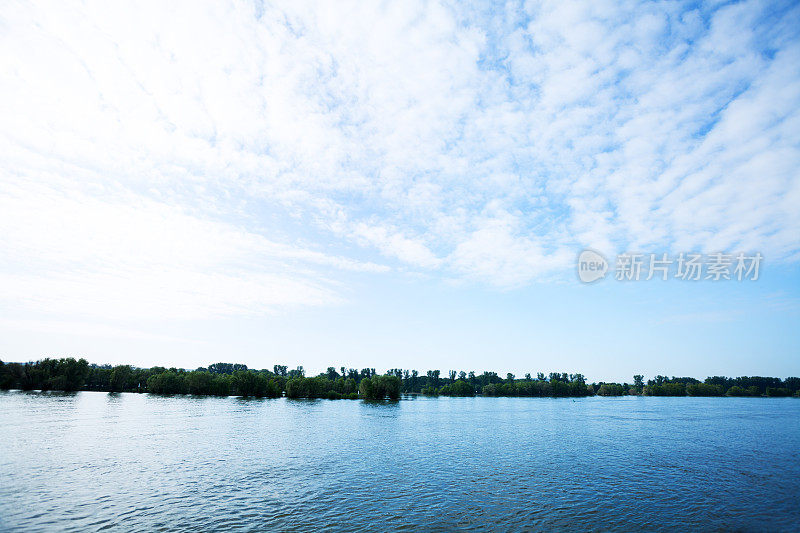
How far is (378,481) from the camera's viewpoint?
4912cm

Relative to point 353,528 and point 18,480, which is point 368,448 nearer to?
point 353,528

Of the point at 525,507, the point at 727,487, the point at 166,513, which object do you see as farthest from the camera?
the point at 727,487

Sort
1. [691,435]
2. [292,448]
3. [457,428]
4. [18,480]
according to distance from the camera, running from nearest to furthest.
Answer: [18,480], [292,448], [691,435], [457,428]

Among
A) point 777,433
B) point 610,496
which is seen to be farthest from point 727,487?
point 777,433

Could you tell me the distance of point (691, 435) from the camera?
9762 centimetres

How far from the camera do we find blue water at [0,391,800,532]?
3538 centimetres

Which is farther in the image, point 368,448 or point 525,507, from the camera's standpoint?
Result: point 368,448

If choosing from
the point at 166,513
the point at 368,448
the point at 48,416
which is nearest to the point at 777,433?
the point at 368,448

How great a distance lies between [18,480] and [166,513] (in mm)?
21968

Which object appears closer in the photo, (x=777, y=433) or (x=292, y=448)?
(x=292, y=448)

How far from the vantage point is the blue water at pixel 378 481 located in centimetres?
3538

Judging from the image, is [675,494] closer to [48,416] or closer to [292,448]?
[292,448]

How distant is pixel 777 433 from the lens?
103625 mm

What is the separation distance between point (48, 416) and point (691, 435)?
159 metres
